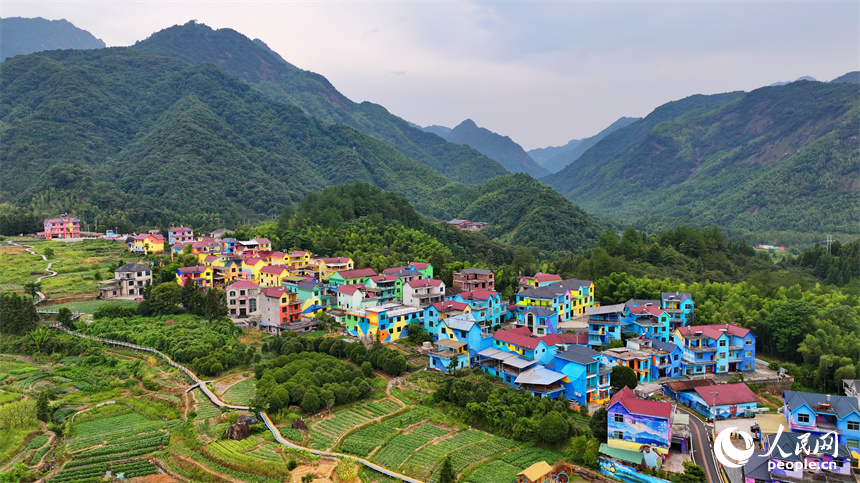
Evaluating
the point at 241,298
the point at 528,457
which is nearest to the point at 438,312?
the point at 528,457

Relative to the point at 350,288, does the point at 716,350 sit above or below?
below

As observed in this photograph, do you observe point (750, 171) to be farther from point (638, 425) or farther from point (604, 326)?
point (638, 425)

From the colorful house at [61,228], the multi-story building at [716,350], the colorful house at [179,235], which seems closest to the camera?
the multi-story building at [716,350]

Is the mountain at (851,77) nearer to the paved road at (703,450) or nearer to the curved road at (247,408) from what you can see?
the paved road at (703,450)

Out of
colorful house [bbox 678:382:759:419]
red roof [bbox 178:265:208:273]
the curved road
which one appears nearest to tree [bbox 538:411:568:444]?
the curved road

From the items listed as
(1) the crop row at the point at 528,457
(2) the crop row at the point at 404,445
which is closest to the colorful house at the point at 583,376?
(1) the crop row at the point at 528,457

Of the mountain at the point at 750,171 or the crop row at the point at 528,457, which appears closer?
the crop row at the point at 528,457

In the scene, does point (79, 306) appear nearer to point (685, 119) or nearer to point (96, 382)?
point (96, 382)
